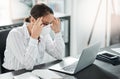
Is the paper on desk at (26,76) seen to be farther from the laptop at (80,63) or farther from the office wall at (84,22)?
the office wall at (84,22)

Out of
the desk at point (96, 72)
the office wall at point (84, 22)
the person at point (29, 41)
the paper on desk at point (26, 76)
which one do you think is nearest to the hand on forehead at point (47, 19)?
the person at point (29, 41)

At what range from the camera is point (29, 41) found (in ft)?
5.86

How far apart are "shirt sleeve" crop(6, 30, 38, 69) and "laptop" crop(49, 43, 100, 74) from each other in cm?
17

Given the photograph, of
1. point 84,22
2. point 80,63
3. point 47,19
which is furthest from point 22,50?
point 84,22

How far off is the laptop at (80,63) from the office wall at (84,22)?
63.4 inches

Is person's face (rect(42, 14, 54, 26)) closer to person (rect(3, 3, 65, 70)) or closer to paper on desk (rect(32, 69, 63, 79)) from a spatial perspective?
person (rect(3, 3, 65, 70))

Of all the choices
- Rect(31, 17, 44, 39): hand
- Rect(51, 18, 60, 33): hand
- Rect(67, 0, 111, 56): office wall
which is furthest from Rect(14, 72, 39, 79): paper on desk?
Rect(67, 0, 111, 56): office wall

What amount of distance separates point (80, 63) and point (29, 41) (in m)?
0.46

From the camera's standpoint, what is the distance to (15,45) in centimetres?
178

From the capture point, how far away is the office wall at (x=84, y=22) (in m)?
3.36

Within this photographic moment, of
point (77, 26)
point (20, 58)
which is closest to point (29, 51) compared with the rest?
point (20, 58)

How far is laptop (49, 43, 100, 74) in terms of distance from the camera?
1.55 meters

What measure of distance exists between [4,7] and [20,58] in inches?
44.7

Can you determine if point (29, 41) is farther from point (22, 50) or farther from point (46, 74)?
point (46, 74)
